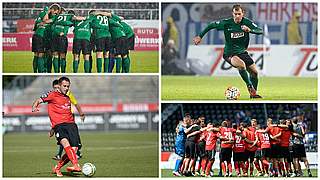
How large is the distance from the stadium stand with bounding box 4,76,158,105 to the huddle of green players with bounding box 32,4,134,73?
861 inches

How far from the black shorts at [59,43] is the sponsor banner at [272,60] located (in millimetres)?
1442

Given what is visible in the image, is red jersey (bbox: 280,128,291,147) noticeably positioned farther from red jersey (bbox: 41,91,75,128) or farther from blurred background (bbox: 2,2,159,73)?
red jersey (bbox: 41,91,75,128)

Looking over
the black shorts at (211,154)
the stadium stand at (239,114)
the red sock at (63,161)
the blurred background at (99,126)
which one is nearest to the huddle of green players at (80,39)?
the blurred background at (99,126)

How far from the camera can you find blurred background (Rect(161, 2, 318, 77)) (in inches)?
421

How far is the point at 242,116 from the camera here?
36.4 ft

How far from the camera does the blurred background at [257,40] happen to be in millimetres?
10703

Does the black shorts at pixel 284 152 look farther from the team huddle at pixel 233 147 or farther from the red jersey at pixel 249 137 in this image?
the red jersey at pixel 249 137

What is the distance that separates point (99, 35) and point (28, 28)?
0.72 meters

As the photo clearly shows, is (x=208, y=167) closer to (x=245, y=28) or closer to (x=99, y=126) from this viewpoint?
(x=245, y=28)

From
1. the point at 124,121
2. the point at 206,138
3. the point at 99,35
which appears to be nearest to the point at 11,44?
the point at 99,35

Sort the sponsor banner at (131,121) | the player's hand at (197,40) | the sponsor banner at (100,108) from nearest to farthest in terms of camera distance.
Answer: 1. the player's hand at (197,40)
2. the sponsor banner at (131,121)
3. the sponsor banner at (100,108)

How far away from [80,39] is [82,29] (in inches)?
4.1

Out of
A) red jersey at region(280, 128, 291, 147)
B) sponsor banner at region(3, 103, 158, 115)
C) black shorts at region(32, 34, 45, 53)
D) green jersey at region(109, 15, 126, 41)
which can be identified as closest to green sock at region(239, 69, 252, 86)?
red jersey at region(280, 128, 291, 147)

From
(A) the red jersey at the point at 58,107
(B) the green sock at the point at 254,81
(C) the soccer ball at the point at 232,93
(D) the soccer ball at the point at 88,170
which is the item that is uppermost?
(B) the green sock at the point at 254,81
